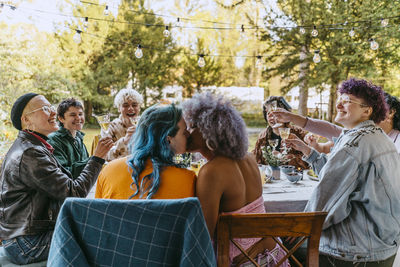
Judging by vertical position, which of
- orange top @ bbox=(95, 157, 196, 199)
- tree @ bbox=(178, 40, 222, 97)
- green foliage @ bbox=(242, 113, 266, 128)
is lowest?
green foliage @ bbox=(242, 113, 266, 128)

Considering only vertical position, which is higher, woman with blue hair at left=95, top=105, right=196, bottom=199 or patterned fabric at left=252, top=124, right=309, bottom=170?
woman with blue hair at left=95, top=105, right=196, bottom=199

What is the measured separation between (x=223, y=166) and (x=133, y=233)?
0.42 meters

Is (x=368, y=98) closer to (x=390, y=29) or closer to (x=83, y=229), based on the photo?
(x=83, y=229)

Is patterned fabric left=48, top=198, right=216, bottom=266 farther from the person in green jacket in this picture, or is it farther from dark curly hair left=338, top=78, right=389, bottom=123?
the person in green jacket

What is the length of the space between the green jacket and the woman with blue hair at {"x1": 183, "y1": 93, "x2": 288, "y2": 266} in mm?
1106

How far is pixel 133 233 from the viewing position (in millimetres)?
783

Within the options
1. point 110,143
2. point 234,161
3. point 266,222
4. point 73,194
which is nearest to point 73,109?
point 110,143

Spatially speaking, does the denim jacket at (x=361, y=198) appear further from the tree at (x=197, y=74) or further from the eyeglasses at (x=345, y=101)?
the tree at (x=197, y=74)

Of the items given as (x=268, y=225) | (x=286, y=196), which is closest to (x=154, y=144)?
(x=268, y=225)

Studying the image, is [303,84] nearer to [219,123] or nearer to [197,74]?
[197,74]

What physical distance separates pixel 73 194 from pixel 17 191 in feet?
0.78

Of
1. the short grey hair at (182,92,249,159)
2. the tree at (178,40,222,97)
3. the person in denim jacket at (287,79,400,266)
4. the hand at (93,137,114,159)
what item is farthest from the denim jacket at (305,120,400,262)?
the tree at (178,40,222,97)

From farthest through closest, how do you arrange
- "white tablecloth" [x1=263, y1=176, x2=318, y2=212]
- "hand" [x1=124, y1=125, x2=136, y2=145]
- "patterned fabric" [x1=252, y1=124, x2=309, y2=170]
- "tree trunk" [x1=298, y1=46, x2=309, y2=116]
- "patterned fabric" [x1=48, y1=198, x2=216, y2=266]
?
"tree trunk" [x1=298, y1=46, x2=309, y2=116], "patterned fabric" [x1=252, y1=124, x2=309, y2=170], "hand" [x1=124, y1=125, x2=136, y2=145], "white tablecloth" [x1=263, y1=176, x2=318, y2=212], "patterned fabric" [x1=48, y1=198, x2=216, y2=266]

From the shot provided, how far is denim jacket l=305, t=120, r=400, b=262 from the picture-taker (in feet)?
4.03
